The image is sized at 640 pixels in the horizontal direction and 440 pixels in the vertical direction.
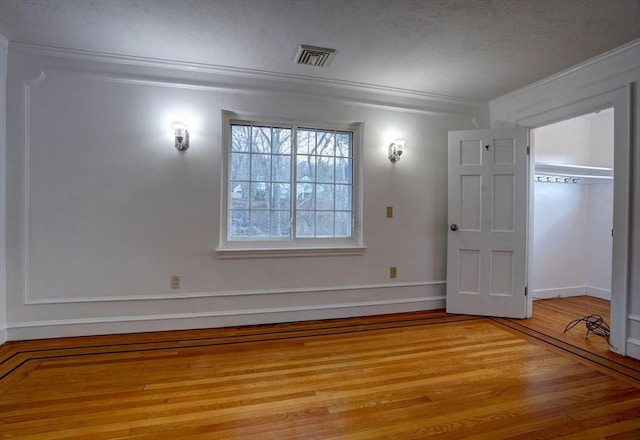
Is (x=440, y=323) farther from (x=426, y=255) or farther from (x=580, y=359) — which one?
(x=580, y=359)

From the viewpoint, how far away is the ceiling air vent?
8.57 ft

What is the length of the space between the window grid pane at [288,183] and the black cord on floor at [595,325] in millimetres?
2380

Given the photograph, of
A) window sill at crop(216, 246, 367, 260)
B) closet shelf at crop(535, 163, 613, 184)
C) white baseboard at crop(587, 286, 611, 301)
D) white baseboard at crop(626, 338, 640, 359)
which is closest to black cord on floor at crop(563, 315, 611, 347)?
white baseboard at crop(626, 338, 640, 359)

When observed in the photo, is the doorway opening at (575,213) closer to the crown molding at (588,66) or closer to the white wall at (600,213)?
the white wall at (600,213)

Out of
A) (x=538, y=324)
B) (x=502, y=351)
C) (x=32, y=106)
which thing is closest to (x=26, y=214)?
(x=32, y=106)

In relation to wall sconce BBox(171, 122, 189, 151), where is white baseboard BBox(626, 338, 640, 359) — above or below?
below

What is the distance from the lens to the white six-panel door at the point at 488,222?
3363 mm

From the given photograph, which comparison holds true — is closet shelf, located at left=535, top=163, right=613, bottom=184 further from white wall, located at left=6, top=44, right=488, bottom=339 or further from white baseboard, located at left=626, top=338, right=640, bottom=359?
white baseboard, located at left=626, top=338, right=640, bottom=359

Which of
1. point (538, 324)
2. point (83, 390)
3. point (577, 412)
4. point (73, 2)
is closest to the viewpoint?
point (577, 412)

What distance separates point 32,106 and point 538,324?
5.01m

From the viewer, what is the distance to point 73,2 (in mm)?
2062

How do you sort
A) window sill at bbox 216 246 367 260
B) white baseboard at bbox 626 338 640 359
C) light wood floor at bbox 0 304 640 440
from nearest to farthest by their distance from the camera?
1. light wood floor at bbox 0 304 640 440
2. white baseboard at bbox 626 338 640 359
3. window sill at bbox 216 246 367 260

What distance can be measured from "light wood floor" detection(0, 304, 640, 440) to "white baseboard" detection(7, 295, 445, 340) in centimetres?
10

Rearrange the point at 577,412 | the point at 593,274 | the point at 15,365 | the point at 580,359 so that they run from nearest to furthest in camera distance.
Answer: the point at 577,412 < the point at 15,365 < the point at 580,359 < the point at 593,274
